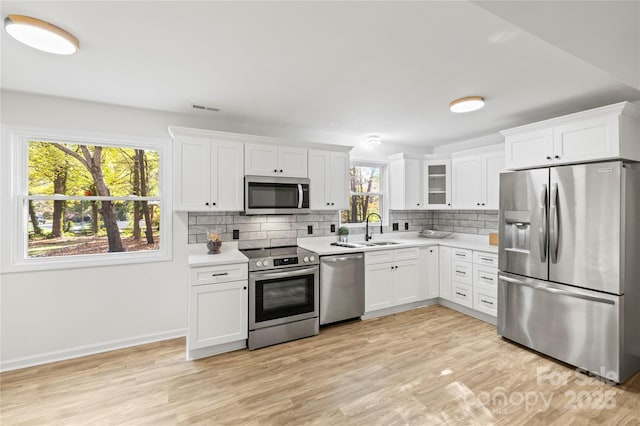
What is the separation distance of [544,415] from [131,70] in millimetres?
3917

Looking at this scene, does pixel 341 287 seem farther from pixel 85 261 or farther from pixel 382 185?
pixel 85 261

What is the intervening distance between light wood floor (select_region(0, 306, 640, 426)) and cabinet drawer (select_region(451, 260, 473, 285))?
2.83ft

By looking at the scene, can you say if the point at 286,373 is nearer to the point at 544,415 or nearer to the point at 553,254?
the point at 544,415

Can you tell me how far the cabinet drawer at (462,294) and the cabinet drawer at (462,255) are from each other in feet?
1.13

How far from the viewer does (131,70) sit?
2.27 m

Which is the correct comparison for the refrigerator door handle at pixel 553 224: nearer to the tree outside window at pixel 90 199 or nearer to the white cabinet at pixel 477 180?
the white cabinet at pixel 477 180

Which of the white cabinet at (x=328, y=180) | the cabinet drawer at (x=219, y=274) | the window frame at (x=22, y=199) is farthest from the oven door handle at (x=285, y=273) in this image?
the window frame at (x=22, y=199)

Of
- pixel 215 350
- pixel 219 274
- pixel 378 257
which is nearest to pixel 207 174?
pixel 219 274

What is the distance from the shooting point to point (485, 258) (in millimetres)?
3572

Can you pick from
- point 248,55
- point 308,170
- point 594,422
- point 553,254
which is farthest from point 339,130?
point 594,422

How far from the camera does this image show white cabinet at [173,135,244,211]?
3.06 metres

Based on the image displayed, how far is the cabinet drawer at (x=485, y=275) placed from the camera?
3469 mm

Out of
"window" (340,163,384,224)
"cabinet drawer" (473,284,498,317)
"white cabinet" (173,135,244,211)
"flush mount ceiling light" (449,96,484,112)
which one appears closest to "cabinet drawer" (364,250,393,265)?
"window" (340,163,384,224)

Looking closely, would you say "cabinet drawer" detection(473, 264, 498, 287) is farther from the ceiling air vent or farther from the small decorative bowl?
the ceiling air vent
